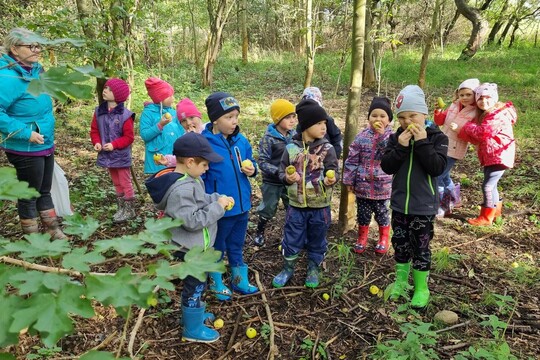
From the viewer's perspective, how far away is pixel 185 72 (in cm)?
1493

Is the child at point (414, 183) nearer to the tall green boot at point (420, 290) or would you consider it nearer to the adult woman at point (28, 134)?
the tall green boot at point (420, 290)

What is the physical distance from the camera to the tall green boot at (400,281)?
323 centimetres

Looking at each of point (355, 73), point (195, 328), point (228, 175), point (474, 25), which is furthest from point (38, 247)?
point (474, 25)

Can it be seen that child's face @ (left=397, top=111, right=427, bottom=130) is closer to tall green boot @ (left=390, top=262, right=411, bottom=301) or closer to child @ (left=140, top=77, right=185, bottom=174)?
tall green boot @ (left=390, top=262, right=411, bottom=301)

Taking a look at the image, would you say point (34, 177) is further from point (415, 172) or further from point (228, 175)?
point (415, 172)

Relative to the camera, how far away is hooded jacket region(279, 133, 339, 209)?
3.34 metres

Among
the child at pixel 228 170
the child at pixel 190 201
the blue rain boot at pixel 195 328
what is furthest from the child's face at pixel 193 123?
the blue rain boot at pixel 195 328

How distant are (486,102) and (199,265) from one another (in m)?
4.29

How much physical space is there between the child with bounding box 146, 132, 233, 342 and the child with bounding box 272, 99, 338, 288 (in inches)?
31.6

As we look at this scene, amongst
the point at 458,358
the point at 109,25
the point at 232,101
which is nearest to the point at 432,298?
the point at 458,358

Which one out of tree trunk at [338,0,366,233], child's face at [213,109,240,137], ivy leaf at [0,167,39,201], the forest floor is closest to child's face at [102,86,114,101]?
the forest floor

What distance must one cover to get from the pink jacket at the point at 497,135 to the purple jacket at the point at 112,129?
4044 millimetres

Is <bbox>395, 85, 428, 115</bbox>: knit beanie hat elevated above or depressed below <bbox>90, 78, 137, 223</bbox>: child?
above

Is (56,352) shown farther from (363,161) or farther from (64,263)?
(363,161)
